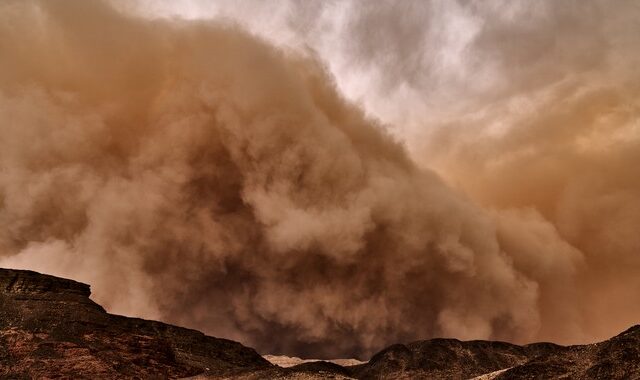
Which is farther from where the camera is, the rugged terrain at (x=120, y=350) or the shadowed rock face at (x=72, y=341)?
the shadowed rock face at (x=72, y=341)

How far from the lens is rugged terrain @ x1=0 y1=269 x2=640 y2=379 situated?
144 feet

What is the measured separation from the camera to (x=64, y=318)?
58844 millimetres

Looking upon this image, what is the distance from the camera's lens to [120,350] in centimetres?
5762

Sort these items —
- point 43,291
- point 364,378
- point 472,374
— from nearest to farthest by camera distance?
point 43,291 → point 472,374 → point 364,378

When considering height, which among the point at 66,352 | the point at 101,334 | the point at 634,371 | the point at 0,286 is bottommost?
the point at 634,371

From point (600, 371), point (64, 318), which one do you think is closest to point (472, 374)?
point (600, 371)

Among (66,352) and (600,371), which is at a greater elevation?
(66,352)

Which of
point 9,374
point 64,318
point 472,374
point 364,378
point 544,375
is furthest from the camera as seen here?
point 364,378

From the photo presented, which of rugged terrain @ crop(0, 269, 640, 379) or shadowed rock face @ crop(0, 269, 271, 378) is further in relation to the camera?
shadowed rock face @ crop(0, 269, 271, 378)

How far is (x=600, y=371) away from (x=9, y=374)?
49.2 meters

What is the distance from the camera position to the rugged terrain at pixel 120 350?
4397cm

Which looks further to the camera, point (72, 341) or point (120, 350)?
point (120, 350)

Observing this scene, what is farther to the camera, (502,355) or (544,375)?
(502,355)

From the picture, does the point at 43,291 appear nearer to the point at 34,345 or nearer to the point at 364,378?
the point at 34,345
